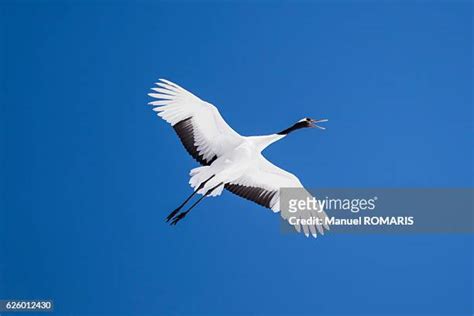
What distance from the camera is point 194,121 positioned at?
13719mm

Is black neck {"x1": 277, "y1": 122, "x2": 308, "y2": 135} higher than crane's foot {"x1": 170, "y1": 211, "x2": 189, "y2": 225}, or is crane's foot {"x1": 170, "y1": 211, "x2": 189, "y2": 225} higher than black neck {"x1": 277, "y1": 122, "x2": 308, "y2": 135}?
black neck {"x1": 277, "y1": 122, "x2": 308, "y2": 135}

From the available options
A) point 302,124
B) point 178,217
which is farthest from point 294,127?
point 178,217

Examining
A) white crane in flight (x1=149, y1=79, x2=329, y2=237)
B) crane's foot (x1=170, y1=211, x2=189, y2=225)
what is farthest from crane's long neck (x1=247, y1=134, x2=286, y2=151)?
crane's foot (x1=170, y1=211, x2=189, y2=225)

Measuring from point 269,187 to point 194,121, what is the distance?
1646 mm

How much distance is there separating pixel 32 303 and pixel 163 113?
3505mm

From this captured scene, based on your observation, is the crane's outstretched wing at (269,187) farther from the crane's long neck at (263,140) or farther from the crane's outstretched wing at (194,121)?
the crane's outstretched wing at (194,121)

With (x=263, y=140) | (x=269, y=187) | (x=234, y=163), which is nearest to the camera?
(x=263, y=140)

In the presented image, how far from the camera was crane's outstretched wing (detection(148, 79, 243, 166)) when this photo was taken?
44.3ft

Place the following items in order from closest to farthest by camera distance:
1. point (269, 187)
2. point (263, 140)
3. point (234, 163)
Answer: point (263, 140)
point (234, 163)
point (269, 187)

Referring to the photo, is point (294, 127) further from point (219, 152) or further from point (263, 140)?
point (219, 152)

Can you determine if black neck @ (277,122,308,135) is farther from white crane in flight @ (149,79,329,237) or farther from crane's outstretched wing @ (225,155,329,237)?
crane's outstretched wing @ (225,155,329,237)

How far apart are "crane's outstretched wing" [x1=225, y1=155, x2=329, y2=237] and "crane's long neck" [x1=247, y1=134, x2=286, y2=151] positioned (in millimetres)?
259

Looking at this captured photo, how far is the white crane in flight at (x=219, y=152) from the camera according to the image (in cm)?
1355

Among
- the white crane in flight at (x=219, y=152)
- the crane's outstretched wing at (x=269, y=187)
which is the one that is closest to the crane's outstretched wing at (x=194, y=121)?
the white crane in flight at (x=219, y=152)
